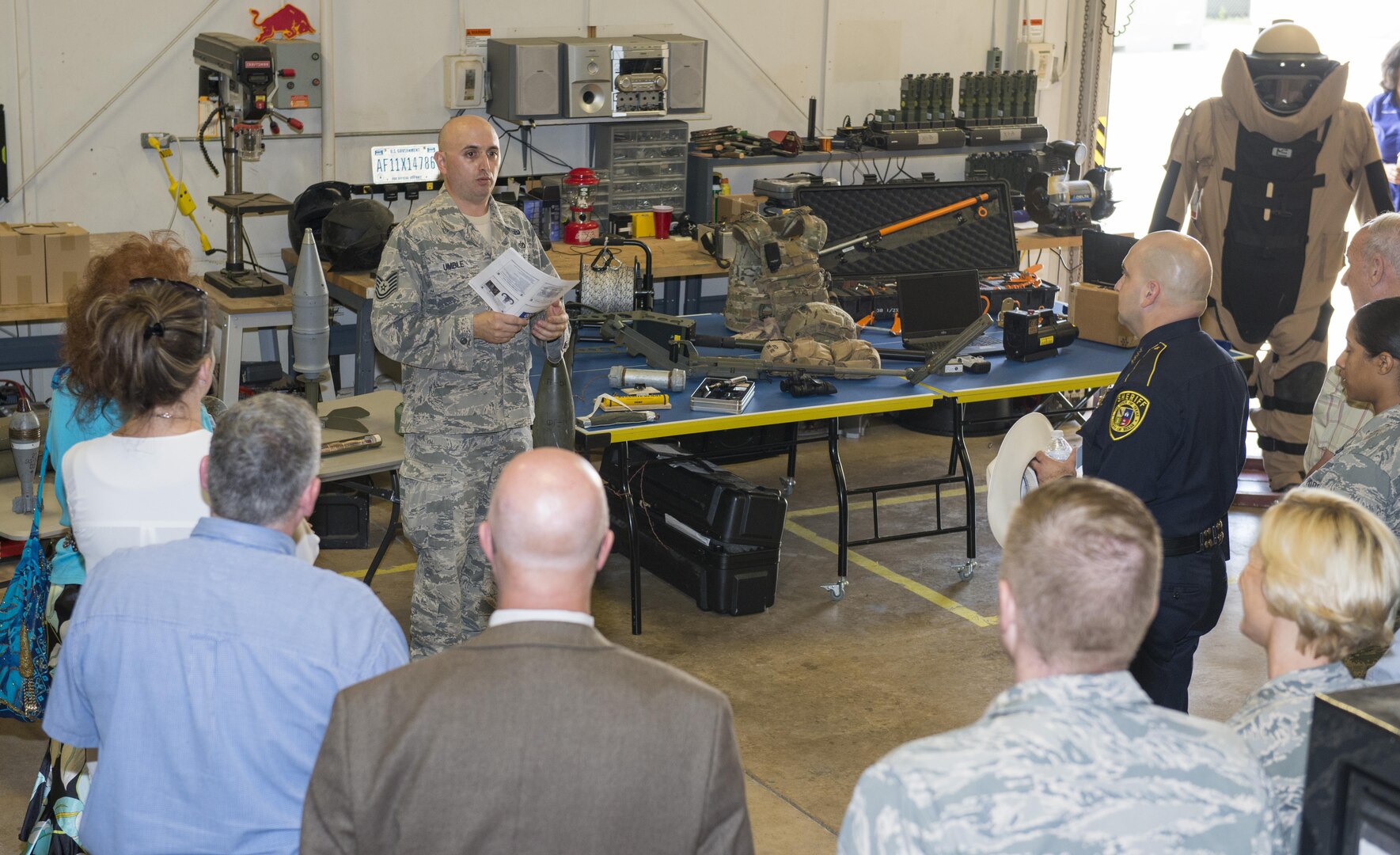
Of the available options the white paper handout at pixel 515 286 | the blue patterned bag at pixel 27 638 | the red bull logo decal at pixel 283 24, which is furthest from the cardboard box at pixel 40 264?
the blue patterned bag at pixel 27 638

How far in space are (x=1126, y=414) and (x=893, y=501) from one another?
127 inches

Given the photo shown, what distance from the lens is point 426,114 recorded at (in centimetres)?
767

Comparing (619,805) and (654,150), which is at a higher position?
(654,150)

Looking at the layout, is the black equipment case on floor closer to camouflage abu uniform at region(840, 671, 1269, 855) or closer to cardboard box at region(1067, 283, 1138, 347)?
cardboard box at region(1067, 283, 1138, 347)

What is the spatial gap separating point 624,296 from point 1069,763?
14.4 ft

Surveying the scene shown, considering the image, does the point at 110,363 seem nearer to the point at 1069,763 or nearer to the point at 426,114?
the point at 1069,763

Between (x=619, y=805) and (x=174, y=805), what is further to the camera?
(x=174, y=805)

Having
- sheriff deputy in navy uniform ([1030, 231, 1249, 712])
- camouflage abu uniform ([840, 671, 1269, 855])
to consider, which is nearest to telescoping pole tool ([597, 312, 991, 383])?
sheriff deputy in navy uniform ([1030, 231, 1249, 712])

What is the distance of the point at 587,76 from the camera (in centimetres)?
744

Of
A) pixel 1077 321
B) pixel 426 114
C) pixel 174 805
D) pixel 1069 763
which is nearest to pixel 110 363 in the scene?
pixel 174 805

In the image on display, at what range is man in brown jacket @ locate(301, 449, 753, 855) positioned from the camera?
182 centimetres

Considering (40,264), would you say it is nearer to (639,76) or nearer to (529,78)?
(529,78)

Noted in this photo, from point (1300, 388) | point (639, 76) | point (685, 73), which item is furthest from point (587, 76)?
point (1300, 388)

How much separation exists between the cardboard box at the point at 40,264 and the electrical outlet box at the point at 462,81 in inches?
86.4
